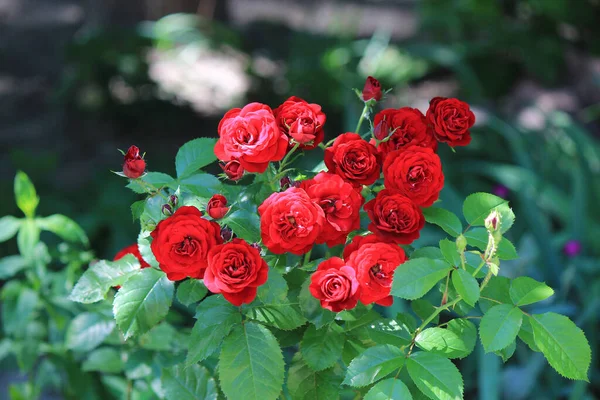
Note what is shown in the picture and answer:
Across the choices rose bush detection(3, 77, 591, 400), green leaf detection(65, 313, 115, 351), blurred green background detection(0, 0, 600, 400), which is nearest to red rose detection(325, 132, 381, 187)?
rose bush detection(3, 77, 591, 400)

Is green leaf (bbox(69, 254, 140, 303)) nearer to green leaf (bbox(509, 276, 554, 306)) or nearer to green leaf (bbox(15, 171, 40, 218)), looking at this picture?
green leaf (bbox(15, 171, 40, 218))

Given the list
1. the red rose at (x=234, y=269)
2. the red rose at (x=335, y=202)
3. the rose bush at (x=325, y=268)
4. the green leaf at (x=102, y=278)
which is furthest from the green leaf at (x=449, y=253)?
the green leaf at (x=102, y=278)

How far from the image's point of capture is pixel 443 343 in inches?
31.4

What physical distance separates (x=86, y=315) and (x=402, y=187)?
2.41 feet

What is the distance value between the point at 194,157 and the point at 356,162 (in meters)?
0.25

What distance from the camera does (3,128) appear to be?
3.40 metres

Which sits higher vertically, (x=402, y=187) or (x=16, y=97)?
(x=402, y=187)

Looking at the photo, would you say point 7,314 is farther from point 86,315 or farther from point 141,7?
point 141,7

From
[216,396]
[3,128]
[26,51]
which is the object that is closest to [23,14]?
[26,51]

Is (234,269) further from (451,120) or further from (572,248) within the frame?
(572,248)

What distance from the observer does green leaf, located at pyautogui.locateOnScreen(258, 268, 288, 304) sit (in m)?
0.80

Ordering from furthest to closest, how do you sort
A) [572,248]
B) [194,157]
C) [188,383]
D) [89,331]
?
[572,248] → [89,331] → [188,383] → [194,157]

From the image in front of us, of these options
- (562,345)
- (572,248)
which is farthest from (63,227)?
(572,248)

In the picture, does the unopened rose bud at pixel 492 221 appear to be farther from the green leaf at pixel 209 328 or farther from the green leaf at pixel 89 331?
the green leaf at pixel 89 331
